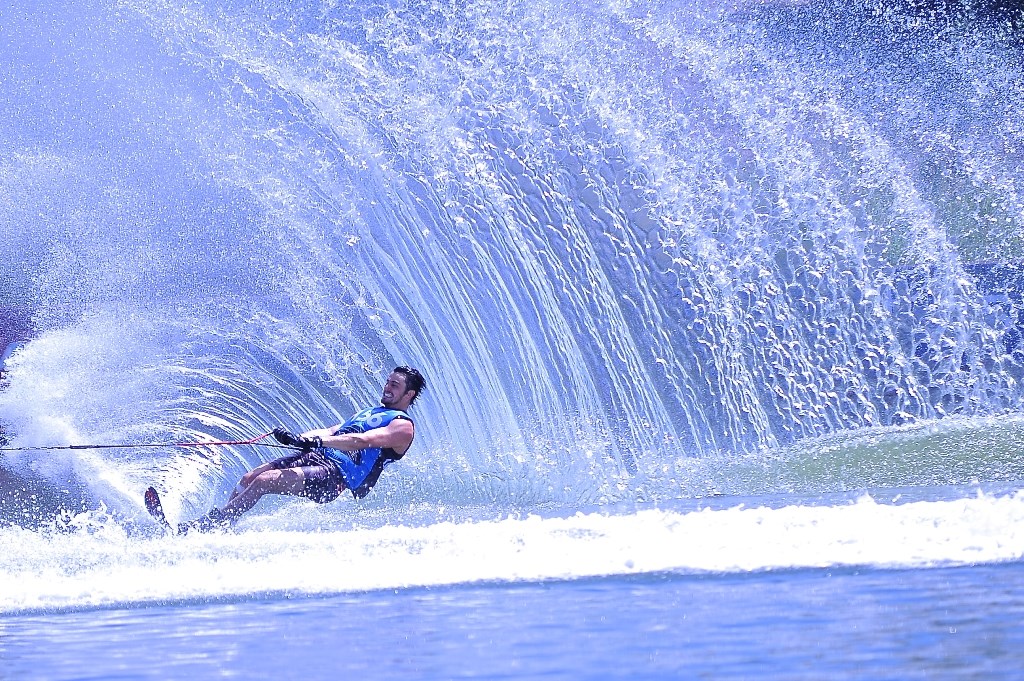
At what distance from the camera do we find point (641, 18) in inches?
508

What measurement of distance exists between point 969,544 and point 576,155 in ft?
22.3

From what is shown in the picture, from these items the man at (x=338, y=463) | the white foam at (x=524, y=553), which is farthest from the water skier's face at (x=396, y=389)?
the white foam at (x=524, y=553)

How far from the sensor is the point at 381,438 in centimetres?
878

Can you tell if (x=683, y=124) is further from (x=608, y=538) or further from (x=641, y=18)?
(x=608, y=538)

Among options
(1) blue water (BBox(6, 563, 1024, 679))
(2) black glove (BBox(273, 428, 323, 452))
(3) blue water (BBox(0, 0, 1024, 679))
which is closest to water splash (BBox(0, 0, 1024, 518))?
(3) blue water (BBox(0, 0, 1024, 679))

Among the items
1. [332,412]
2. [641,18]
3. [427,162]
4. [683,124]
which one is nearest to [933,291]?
[683,124]

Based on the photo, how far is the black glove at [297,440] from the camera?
25.8ft

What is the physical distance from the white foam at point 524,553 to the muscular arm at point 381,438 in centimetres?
107

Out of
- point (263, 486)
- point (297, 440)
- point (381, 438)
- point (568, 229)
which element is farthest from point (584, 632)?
point (568, 229)

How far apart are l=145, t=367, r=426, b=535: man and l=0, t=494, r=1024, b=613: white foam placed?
109 centimetres

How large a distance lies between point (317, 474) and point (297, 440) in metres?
0.84

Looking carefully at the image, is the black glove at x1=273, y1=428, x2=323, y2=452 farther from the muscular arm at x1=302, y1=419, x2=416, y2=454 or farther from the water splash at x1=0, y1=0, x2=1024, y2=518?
the water splash at x1=0, y1=0, x2=1024, y2=518

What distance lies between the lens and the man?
8.67 m

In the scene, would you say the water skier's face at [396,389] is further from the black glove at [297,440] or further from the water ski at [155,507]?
the water ski at [155,507]
